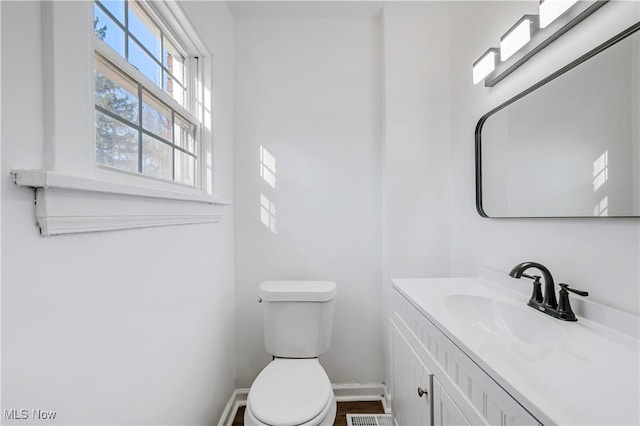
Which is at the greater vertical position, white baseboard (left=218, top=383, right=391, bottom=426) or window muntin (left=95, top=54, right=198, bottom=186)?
window muntin (left=95, top=54, right=198, bottom=186)

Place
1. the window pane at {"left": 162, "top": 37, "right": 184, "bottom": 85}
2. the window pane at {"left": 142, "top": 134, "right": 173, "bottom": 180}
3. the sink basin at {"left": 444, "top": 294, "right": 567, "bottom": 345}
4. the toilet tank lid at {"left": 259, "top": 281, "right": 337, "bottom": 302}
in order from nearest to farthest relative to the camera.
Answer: the sink basin at {"left": 444, "top": 294, "right": 567, "bottom": 345} < the window pane at {"left": 142, "top": 134, "right": 173, "bottom": 180} < the window pane at {"left": 162, "top": 37, "right": 184, "bottom": 85} < the toilet tank lid at {"left": 259, "top": 281, "right": 337, "bottom": 302}

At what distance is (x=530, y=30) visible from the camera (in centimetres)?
106

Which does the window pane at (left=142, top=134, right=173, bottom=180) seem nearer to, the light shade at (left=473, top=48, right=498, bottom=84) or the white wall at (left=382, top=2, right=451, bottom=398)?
the white wall at (left=382, top=2, right=451, bottom=398)

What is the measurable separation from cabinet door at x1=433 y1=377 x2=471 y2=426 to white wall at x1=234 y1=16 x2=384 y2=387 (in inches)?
36.0

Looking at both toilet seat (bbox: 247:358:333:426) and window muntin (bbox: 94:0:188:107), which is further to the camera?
toilet seat (bbox: 247:358:333:426)

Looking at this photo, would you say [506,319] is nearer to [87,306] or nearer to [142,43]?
[87,306]

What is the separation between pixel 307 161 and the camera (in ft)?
5.91

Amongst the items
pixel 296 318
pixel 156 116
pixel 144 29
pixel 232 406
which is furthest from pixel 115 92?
pixel 232 406

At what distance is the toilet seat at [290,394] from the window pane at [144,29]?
58.7 inches

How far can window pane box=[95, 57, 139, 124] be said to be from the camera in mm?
760

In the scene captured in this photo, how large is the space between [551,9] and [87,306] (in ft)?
5.55

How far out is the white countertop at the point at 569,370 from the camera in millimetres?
485

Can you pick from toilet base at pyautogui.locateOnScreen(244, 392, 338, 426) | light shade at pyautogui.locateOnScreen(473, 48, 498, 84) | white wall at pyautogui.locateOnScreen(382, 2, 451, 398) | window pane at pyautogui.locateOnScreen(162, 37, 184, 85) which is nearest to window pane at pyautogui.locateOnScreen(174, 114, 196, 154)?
window pane at pyautogui.locateOnScreen(162, 37, 184, 85)

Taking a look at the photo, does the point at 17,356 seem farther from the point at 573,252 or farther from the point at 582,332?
the point at 573,252
